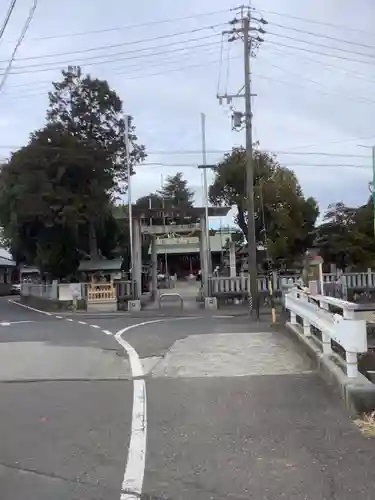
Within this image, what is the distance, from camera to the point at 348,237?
1453 inches

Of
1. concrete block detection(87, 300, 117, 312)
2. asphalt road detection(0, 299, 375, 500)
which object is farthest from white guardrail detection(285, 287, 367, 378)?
concrete block detection(87, 300, 117, 312)

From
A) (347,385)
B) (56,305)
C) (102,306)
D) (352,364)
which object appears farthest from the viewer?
(56,305)

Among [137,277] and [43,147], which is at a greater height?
[43,147]

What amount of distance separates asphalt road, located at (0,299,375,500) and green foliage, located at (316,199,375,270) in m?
26.2

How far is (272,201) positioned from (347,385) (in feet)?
108

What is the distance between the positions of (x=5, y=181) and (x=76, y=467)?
1386 inches

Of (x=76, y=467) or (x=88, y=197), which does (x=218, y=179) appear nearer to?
(x=88, y=197)

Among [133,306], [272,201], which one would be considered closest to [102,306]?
[133,306]

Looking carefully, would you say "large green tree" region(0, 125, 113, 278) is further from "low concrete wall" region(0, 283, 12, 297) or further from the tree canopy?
"low concrete wall" region(0, 283, 12, 297)

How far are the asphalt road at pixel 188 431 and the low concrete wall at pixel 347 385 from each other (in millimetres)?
174

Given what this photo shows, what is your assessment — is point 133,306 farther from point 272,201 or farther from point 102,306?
point 272,201

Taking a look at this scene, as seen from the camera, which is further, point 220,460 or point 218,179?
point 218,179

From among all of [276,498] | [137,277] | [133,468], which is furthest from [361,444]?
[137,277]

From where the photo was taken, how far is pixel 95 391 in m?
8.45
